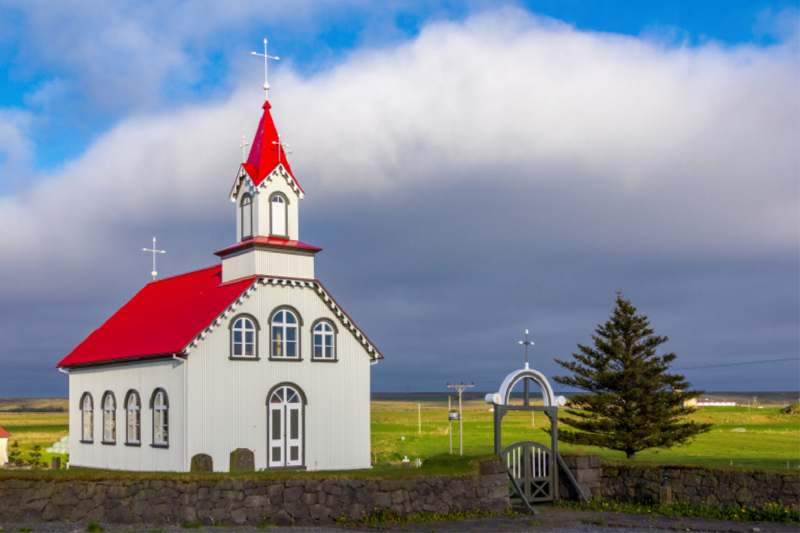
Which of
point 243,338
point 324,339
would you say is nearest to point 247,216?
point 243,338

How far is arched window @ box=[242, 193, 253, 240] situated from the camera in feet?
95.9

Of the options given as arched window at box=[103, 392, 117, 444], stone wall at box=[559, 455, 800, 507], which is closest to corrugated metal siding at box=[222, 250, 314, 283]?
arched window at box=[103, 392, 117, 444]

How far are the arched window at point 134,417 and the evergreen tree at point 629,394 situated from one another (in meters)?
24.4

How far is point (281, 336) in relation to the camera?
2772 cm

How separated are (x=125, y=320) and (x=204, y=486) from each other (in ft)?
64.4

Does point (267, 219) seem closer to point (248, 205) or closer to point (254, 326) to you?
point (248, 205)

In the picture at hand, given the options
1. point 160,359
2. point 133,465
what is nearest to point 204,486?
point 160,359

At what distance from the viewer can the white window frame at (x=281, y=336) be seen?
27469 mm

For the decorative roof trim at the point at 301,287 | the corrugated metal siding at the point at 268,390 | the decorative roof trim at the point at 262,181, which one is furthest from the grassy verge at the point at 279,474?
the decorative roof trim at the point at 262,181

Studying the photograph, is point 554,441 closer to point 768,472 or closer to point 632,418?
point 768,472

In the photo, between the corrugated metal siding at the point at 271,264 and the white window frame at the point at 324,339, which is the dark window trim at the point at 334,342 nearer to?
the white window frame at the point at 324,339

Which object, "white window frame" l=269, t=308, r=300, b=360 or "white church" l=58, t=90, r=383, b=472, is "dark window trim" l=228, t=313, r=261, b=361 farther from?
"white window frame" l=269, t=308, r=300, b=360

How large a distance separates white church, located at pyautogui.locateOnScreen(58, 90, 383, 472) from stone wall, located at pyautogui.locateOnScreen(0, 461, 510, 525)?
794 cm

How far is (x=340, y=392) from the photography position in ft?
95.0
